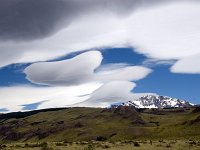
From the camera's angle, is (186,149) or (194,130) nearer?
(186,149)

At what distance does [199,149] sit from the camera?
57531mm

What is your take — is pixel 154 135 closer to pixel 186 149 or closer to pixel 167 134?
pixel 167 134

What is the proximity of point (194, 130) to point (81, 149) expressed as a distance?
14143cm

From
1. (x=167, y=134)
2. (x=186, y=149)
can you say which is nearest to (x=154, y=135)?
(x=167, y=134)

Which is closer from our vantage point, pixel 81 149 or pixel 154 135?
pixel 81 149

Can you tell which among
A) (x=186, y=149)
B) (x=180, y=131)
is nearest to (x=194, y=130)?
(x=180, y=131)

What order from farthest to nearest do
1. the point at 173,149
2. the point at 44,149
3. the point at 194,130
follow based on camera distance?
the point at 194,130, the point at 173,149, the point at 44,149

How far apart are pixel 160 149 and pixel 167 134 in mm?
137288

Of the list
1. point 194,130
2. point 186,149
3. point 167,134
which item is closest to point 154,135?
point 167,134

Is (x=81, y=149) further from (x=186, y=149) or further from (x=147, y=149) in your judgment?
(x=186, y=149)

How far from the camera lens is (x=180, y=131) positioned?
196 metres

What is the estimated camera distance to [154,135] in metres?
198

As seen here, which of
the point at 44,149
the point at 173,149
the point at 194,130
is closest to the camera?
the point at 44,149

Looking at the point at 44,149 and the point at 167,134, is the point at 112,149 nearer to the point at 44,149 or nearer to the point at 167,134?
the point at 44,149
